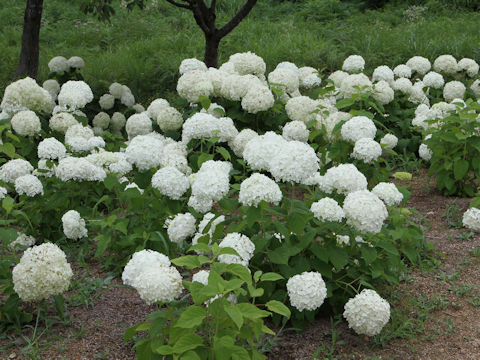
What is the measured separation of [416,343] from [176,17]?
35.0ft

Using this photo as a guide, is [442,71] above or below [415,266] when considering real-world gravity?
above

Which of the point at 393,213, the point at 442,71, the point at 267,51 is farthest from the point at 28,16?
the point at 393,213

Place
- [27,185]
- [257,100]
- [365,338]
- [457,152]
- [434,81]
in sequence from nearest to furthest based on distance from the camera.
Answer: [365,338] < [27,185] < [457,152] < [257,100] < [434,81]

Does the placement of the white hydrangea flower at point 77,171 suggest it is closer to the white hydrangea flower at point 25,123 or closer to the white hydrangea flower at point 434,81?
the white hydrangea flower at point 25,123

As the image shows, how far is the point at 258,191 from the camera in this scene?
8.78 ft

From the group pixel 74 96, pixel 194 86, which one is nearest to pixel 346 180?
pixel 194 86

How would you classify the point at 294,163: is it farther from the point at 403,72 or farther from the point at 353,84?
the point at 403,72

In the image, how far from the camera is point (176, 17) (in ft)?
40.7

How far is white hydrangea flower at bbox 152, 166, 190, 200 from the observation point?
3.33 meters

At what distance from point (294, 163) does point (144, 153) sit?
105cm

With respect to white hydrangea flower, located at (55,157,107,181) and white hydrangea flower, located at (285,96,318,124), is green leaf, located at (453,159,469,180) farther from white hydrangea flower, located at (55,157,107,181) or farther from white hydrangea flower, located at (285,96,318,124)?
white hydrangea flower, located at (55,157,107,181)

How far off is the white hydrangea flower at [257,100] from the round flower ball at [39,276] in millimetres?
2635

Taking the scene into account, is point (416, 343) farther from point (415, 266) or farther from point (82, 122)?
point (82, 122)

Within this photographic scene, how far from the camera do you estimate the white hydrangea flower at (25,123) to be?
4.58 metres
